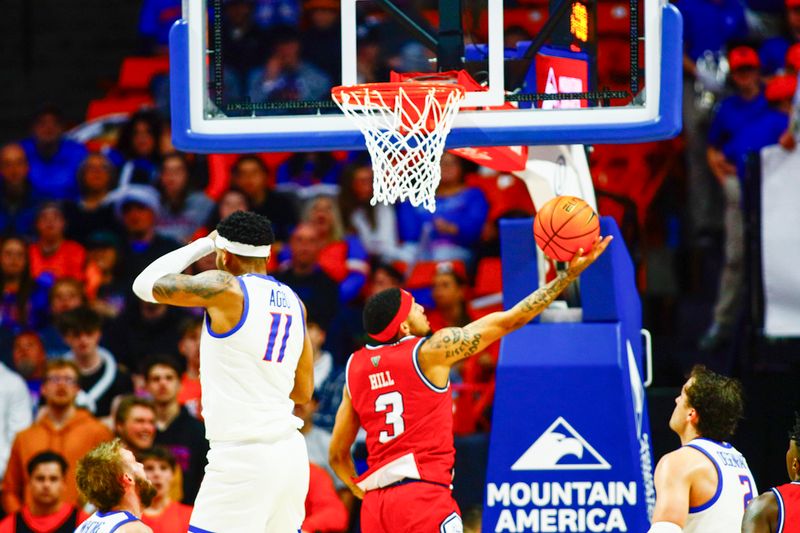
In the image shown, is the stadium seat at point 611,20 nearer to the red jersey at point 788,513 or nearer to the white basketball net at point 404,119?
the white basketball net at point 404,119

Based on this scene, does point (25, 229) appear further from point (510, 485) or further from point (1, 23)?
point (510, 485)

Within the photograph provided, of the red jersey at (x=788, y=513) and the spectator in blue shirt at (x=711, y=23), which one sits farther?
the spectator in blue shirt at (x=711, y=23)

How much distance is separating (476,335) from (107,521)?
1.81 meters

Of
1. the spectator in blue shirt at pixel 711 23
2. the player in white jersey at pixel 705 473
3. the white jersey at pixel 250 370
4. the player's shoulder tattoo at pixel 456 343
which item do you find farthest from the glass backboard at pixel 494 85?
the spectator in blue shirt at pixel 711 23

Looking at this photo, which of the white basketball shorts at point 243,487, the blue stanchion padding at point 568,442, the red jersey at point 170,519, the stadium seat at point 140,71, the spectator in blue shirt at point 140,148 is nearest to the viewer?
the white basketball shorts at point 243,487

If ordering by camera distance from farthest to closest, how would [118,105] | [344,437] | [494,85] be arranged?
[118,105]
[344,437]
[494,85]

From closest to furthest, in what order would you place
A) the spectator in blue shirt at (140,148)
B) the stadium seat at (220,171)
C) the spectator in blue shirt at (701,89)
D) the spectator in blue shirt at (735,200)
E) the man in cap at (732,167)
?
the spectator in blue shirt at (735,200)
the man in cap at (732,167)
the spectator in blue shirt at (701,89)
the stadium seat at (220,171)
the spectator in blue shirt at (140,148)

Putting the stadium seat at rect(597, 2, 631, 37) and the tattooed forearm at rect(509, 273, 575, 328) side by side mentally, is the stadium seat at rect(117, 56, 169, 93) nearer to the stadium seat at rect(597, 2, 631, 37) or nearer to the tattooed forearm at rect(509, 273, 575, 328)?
the stadium seat at rect(597, 2, 631, 37)

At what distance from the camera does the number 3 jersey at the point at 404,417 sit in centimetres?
655

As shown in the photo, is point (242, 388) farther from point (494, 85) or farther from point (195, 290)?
point (494, 85)

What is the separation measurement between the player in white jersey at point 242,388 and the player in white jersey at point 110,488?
26 cm

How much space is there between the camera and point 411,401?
657 cm

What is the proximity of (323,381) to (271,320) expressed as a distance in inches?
150

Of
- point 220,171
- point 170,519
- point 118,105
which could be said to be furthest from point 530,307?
point 118,105
